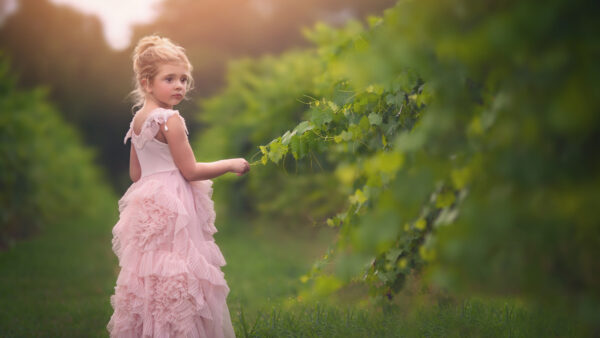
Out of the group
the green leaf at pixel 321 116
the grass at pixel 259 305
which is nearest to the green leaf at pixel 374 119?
the green leaf at pixel 321 116

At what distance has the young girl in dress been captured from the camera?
2510 mm

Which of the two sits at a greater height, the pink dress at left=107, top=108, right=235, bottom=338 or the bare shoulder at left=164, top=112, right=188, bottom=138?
the bare shoulder at left=164, top=112, right=188, bottom=138

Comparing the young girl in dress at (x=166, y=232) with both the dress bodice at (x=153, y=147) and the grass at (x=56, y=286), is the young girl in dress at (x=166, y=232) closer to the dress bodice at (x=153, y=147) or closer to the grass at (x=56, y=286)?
the dress bodice at (x=153, y=147)

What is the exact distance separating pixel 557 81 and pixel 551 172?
0.21 metres

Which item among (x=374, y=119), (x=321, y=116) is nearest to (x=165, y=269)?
(x=321, y=116)

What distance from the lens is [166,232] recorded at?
2.55 m

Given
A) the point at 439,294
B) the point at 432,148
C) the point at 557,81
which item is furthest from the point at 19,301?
the point at 557,81

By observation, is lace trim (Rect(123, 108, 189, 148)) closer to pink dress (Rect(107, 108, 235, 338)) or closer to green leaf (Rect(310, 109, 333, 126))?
pink dress (Rect(107, 108, 235, 338))

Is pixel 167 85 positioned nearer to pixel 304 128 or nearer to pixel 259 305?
pixel 304 128

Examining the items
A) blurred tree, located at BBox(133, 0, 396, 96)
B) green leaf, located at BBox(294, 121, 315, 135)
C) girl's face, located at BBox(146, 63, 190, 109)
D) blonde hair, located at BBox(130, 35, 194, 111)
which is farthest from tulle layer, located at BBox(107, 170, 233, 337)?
blurred tree, located at BBox(133, 0, 396, 96)

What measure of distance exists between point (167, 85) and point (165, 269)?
100cm

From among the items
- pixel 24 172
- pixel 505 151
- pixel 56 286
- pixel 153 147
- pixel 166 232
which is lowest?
pixel 505 151

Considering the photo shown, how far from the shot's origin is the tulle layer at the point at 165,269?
250 cm

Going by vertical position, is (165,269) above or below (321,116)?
below
